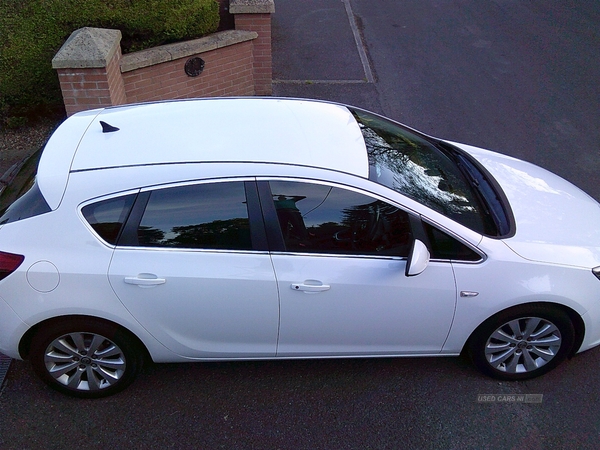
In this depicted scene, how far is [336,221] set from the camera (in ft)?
10.9

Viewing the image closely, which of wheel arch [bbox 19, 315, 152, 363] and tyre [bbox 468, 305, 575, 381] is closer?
wheel arch [bbox 19, 315, 152, 363]

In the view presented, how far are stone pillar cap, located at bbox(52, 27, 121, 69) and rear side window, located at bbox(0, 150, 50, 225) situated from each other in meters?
2.45

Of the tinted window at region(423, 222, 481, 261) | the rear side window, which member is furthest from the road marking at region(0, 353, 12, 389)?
the tinted window at region(423, 222, 481, 261)

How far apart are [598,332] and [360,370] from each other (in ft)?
5.23

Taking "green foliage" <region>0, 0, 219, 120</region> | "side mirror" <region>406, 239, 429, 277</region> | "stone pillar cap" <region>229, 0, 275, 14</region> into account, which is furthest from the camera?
"stone pillar cap" <region>229, 0, 275, 14</region>

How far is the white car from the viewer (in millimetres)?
3232

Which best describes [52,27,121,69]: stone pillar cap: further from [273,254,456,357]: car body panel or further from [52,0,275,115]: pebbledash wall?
[273,254,456,357]: car body panel

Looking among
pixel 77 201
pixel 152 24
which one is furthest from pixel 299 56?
pixel 77 201

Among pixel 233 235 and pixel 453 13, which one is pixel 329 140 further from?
pixel 453 13

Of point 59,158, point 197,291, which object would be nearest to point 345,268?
point 197,291

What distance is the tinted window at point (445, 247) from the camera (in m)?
3.36

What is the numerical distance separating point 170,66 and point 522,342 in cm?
532

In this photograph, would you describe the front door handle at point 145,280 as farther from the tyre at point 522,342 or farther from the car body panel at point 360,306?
the tyre at point 522,342

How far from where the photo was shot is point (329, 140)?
142 inches
